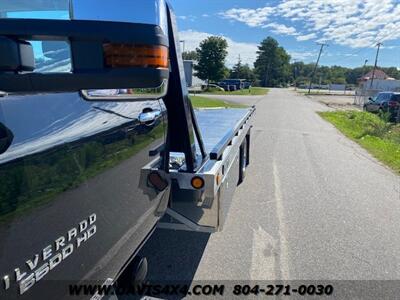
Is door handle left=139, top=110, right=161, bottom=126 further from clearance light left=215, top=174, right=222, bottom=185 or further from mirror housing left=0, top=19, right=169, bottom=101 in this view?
clearance light left=215, top=174, right=222, bottom=185

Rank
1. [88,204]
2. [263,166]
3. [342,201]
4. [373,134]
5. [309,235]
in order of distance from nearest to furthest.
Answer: [88,204]
[309,235]
[342,201]
[263,166]
[373,134]

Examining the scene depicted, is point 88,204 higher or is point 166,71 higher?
point 166,71

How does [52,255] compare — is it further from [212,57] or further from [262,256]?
[212,57]

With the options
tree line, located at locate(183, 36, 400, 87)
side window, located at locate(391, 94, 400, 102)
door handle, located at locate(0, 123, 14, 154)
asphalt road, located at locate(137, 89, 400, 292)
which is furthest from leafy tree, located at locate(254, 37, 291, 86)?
door handle, located at locate(0, 123, 14, 154)

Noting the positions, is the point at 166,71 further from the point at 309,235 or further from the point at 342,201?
the point at 342,201

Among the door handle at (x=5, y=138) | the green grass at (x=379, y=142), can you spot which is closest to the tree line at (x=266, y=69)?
the green grass at (x=379, y=142)

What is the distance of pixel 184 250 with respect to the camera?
3.93 m

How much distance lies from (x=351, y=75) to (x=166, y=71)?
171m

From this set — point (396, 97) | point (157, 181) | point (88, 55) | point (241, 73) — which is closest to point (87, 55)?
point (88, 55)

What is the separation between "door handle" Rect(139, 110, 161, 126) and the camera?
6.84 ft

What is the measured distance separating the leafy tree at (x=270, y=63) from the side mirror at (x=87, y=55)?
129717 millimetres

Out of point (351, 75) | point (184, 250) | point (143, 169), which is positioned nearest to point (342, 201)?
point (184, 250)

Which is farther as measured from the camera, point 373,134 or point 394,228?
point 373,134

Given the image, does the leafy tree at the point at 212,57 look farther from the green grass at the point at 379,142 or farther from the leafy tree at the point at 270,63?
the leafy tree at the point at 270,63
